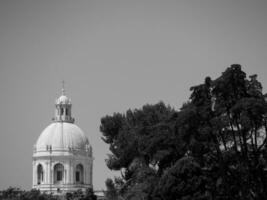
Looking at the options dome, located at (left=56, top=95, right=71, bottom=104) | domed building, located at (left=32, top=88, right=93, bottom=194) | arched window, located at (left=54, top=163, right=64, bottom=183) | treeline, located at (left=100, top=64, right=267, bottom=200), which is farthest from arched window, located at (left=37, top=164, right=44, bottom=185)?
treeline, located at (left=100, top=64, right=267, bottom=200)

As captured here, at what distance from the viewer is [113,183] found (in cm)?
7688

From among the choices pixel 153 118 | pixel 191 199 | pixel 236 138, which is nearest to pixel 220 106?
pixel 236 138

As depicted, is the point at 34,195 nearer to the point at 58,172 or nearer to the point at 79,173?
the point at 58,172

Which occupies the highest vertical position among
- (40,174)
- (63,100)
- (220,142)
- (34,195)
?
(63,100)

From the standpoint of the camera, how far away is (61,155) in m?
150

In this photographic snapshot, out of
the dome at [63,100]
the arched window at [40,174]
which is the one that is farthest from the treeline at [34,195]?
the dome at [63,100]

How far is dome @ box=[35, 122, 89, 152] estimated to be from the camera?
493 ft

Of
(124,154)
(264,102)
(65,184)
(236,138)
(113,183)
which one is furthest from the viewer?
(65,184)

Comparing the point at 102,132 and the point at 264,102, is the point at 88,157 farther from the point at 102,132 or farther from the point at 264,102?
the point at 264,102

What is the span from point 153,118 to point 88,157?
3325 inches

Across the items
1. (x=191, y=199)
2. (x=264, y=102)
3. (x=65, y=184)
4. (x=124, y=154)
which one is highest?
(x=65, y=184)

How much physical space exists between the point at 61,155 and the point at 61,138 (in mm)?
3137

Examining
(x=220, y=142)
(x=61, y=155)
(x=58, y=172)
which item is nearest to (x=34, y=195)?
(x=61, y=155)

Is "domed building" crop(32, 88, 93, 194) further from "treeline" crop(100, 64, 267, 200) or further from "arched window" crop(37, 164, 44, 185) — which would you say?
"treeline" crop(100, 64, 267, 200)
